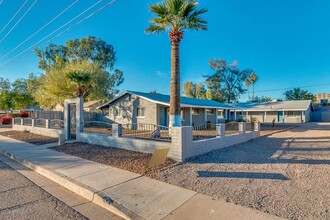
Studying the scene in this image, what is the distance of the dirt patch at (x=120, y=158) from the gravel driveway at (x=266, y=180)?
1.59ft

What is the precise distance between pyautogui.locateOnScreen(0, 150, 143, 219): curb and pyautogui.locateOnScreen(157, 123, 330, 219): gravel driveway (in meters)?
1.60

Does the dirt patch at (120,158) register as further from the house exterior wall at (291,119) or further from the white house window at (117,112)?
the house exterior wall at (291,119)

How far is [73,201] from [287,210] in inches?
164

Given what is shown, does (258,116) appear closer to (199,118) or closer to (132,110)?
(199,118)

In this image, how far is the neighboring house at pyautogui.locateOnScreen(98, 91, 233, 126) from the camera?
61.6 feet

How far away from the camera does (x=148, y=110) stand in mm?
19281

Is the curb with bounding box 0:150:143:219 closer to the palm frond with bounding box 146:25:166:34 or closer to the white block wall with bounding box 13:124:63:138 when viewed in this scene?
the white block wall with bounding box 13:124:63:138

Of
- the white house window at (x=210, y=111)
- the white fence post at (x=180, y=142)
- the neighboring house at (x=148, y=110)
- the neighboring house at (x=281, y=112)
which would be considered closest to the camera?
the white fence post at (x=180, y=142)

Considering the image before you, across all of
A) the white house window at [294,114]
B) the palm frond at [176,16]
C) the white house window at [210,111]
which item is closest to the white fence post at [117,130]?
the palm frond at [176,16]

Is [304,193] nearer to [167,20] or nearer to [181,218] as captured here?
[181,218]

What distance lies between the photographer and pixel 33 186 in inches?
201

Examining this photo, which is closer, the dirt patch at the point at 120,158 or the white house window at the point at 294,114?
the dirt patch at the point at 120,158

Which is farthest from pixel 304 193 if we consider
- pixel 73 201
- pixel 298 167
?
pixel 73 201

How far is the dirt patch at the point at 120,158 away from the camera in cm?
614
